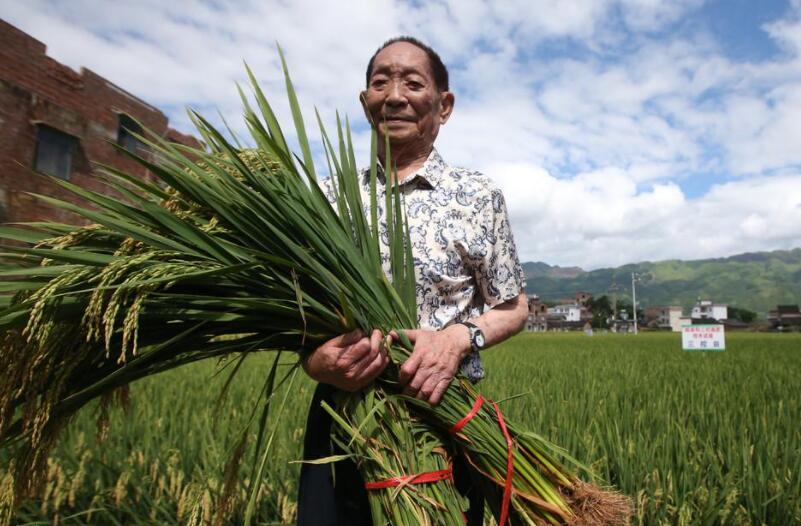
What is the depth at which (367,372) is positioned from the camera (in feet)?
3.30

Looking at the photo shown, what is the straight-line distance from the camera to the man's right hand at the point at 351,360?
3.27 ft

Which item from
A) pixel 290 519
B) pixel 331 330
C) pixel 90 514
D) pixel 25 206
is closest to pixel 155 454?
pixel 90 514

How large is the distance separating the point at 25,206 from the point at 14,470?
11.1 meters

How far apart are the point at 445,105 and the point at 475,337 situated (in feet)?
2.14

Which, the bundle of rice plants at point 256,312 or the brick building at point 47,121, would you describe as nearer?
the bundle of rice plants at point 256,312

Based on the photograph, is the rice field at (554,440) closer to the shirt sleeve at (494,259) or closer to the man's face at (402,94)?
the shirt sleeve at (494,259)

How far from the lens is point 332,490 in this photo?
1191 millimetres

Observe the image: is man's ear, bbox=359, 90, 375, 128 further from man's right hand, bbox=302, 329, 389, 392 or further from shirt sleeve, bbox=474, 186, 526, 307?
man's right hand, bbox=302, 329, 389, 392

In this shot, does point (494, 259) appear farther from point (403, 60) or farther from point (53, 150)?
point (53, 150)

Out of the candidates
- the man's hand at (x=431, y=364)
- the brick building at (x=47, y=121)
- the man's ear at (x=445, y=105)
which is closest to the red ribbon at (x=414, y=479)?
the man's hand at (x=431, y=364)

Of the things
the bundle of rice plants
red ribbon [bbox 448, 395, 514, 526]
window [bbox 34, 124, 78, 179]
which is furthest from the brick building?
red ribbon [bbox 448, 395, 514, 526]

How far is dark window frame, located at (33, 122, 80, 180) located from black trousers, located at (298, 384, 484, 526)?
12.0 metres

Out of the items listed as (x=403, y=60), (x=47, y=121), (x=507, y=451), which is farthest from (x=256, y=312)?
(x=47, y=121)

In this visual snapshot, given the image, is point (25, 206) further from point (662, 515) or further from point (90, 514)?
point (662, 515)
